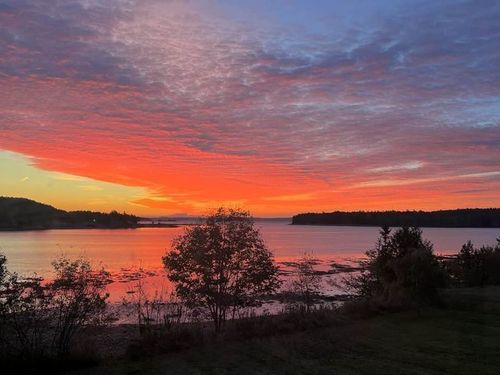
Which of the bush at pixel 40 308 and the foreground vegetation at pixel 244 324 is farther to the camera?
the foreground vegetation at pixel 244 324

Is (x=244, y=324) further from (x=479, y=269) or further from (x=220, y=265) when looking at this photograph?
(x=479, y=269)

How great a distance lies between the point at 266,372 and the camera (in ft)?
35.9

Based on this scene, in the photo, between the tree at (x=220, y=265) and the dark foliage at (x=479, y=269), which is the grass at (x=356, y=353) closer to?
the tree at (x=220, y=265)

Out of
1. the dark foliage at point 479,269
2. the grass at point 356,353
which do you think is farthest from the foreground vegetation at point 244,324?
the dark foliage at point 479,269

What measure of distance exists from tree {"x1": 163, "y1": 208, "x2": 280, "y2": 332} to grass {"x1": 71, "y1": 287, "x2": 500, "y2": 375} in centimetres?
414

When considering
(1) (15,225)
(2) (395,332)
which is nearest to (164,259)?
(2) (395,332)

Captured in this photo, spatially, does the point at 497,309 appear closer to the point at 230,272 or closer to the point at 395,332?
the point at 395,332

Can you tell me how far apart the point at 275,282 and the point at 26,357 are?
11658 mm

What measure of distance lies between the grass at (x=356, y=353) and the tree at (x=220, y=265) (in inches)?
163

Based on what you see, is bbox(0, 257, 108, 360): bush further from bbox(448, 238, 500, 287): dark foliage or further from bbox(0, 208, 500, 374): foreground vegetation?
bbox(448, 238, 500, 287): dark foliage

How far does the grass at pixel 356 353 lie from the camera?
11188mm

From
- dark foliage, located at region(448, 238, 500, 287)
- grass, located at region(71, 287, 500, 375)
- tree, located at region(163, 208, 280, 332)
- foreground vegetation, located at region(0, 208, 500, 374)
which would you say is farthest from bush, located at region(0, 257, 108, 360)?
dark foliage, located at region(448, 238, 500, 287)

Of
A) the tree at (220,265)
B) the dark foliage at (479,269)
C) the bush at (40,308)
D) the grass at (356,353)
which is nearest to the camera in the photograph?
the bush at (40,308)

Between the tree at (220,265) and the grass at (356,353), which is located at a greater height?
the tree at (220,265)
